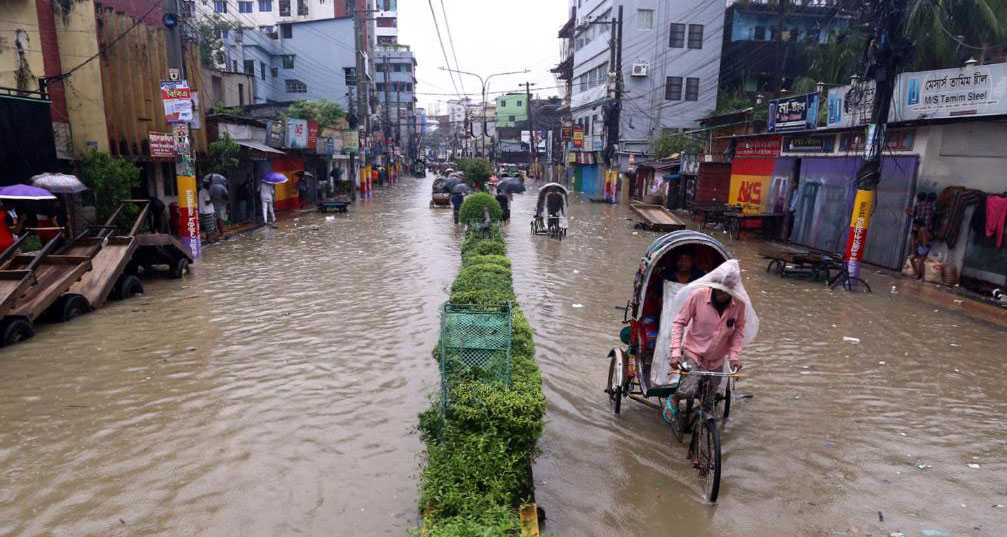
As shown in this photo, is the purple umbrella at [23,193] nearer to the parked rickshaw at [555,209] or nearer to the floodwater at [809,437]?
the floodwater at [809,437]

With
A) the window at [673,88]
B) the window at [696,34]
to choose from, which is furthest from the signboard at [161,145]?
the window at [696,34]

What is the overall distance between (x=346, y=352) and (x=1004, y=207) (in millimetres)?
12631

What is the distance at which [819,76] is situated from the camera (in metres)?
30.3

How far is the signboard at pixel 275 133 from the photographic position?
2445 centimetres

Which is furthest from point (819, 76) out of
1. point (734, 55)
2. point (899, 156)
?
point (899, 156)

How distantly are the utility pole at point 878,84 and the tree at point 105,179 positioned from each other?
16.4 meters

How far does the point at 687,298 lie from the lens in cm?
509

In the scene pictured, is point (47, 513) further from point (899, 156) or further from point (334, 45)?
point (334, 45)

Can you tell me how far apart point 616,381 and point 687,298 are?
1.43 m

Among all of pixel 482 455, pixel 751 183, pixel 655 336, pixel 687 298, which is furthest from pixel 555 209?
pixel 482 455

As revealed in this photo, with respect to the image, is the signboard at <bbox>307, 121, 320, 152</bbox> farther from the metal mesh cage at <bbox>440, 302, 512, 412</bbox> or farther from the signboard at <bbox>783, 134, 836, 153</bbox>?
the metal mesh cage at <bbox>440, 302, 512, 412</bbox>

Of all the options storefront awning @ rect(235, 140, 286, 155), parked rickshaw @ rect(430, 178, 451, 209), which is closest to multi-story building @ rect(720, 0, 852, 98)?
parked rickshaw @ rect(430, 178, 451, 209)

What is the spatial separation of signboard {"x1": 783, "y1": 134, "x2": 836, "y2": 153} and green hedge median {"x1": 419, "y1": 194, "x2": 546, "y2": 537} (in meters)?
16.4

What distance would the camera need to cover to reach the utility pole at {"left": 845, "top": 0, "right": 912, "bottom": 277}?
39.5 feet
